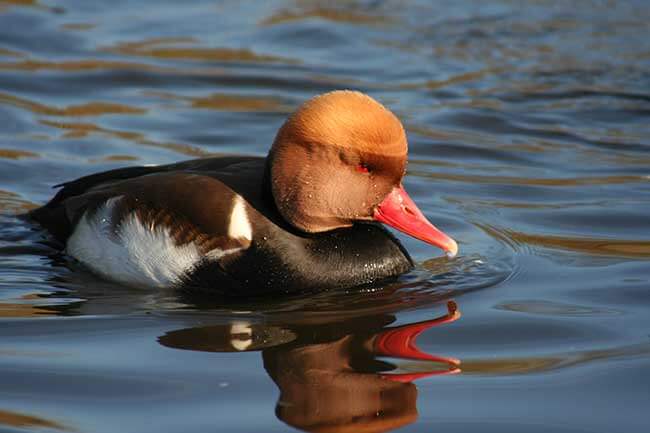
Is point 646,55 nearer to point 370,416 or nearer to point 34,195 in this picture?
point 34,195

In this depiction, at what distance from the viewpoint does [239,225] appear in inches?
224

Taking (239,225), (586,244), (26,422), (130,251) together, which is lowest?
(26,422)

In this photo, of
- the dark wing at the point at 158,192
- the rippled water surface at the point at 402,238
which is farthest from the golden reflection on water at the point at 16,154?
the dark wing at the point at 158,192

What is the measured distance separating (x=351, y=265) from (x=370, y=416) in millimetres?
1521

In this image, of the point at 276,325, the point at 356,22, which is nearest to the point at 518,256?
the point at 276,325

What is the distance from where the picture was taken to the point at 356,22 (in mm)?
12094

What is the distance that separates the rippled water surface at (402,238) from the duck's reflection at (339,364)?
0.01m

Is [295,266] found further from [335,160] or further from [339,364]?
[339,364]

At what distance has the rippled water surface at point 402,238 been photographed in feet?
14.8

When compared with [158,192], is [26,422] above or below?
below

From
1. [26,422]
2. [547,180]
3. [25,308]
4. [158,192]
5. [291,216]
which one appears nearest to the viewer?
[26,422]

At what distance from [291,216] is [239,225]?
0.80ft

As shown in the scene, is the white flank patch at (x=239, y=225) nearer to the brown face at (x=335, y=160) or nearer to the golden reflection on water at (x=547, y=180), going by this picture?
the brown face at (x=335, y=160)

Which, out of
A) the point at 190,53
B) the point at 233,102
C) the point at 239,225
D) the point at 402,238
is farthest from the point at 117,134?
the point at 239,225
